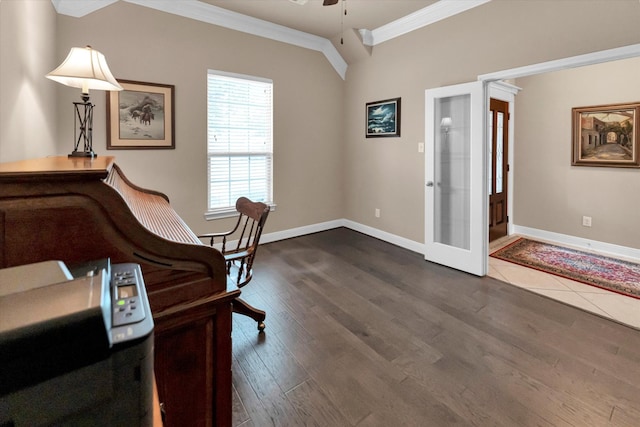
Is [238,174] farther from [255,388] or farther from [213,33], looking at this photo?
[255,388]

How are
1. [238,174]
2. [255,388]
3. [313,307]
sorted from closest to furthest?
→ [255,388] → [313,307] → [238,174]

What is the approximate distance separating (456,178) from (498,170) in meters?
1.64

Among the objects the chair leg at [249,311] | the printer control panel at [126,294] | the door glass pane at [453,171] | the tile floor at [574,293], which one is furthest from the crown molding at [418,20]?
the printer control panel at [126,294]

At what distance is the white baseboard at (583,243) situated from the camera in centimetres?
400

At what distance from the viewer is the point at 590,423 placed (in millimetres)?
1567

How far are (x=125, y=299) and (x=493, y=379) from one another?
201cm

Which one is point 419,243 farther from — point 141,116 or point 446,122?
point 141,116

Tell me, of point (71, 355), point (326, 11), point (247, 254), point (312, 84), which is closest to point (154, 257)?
point (71, 355)

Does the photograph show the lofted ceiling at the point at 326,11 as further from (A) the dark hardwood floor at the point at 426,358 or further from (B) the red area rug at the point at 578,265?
(B) the red area rug at the point at 578,265

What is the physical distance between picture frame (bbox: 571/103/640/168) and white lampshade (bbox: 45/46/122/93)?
537cm

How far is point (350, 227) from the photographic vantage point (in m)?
5.41

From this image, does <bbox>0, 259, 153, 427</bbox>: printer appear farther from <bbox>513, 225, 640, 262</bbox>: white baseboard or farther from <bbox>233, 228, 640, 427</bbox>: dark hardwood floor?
<bbox>513, 225, 640, 262</bbox>: white baseboard

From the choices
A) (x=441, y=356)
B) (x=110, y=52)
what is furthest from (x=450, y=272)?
(x=110, y=52)

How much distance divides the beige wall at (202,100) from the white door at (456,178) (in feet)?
5.81
